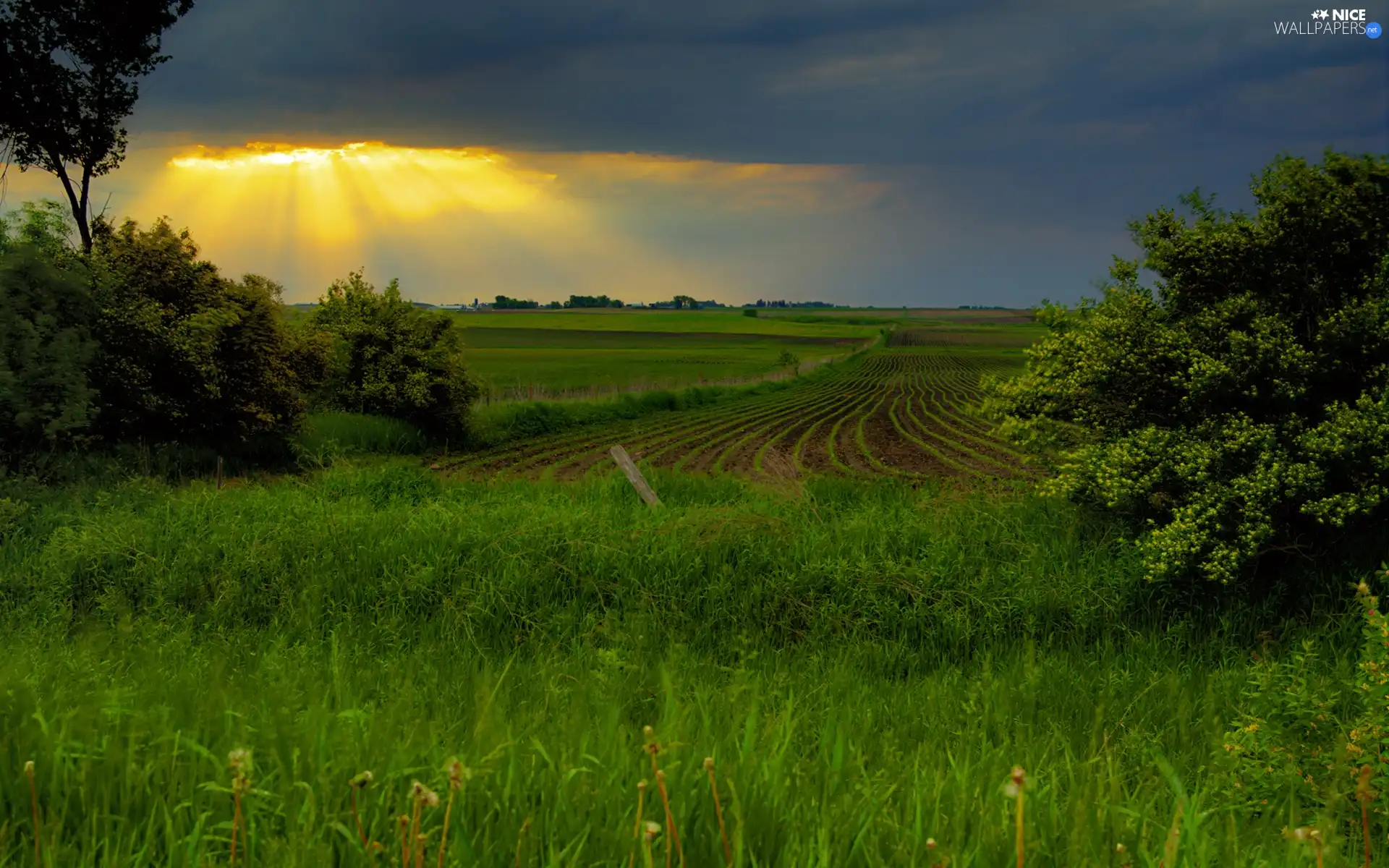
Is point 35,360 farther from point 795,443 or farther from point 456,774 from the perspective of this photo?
point 795,443

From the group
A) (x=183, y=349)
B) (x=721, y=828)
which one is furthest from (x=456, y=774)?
(x=183, y=349)

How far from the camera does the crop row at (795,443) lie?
19031 mm

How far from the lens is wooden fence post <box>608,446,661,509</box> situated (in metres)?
10.1

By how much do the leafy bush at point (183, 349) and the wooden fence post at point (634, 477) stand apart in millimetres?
10904

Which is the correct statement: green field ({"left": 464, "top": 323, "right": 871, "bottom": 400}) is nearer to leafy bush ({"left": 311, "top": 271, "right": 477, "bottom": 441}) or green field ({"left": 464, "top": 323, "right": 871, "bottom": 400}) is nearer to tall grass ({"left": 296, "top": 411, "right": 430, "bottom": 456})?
leafy bush ({"left": 311, "top": 271, "right": 477, "bottom": 441})

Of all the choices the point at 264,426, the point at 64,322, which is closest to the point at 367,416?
the point at 264,426

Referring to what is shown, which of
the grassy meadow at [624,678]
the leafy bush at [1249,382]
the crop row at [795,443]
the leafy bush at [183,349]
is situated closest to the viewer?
the grassy meadow at [624,678]

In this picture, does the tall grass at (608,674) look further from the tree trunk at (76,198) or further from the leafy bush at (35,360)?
the tree trunk at (76,198)

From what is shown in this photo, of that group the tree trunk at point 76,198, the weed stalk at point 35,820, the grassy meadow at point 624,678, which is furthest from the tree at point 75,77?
the weed stalk at point 35,820

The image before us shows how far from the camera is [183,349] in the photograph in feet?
51.7

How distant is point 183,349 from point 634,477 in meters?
11.5

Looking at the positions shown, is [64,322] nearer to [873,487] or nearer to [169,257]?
[169,257]

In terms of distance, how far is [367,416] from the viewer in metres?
22.0

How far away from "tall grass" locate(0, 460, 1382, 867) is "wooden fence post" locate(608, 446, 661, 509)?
407 millimetres
